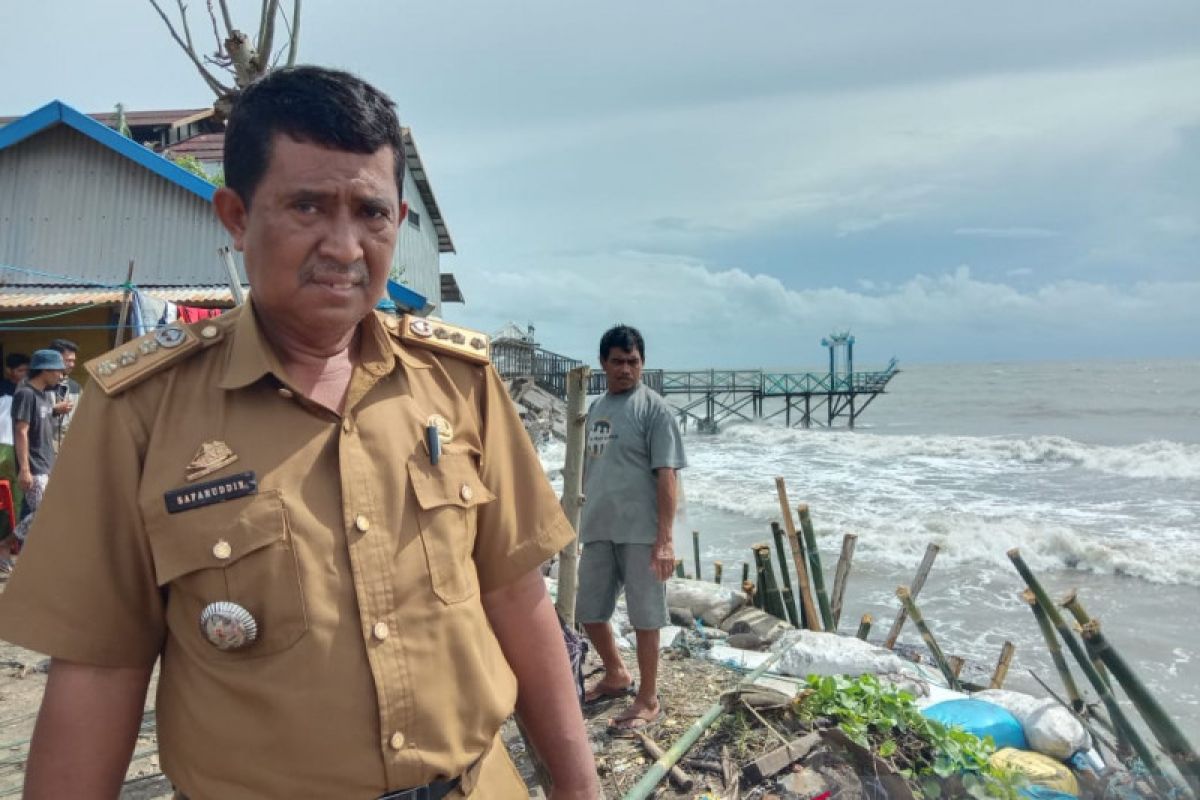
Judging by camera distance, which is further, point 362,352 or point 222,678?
point 362,352

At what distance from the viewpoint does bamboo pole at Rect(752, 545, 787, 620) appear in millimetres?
7324

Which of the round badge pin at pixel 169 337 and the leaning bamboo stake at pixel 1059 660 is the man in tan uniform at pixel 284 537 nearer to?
the round badge pin at pixel 169 337

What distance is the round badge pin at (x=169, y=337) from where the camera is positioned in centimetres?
124

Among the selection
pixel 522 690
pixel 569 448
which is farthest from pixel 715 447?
pixel 522 690

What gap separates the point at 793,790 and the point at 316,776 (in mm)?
2879

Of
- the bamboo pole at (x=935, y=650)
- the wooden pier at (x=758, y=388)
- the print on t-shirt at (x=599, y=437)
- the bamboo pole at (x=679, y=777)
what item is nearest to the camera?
the bamboo pole at (x=679, y=777)

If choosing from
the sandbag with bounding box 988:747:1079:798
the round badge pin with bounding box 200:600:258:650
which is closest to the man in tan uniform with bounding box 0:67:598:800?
the round badge pin with bounding box 200:600:258:650

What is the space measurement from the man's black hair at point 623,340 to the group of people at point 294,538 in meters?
3.18

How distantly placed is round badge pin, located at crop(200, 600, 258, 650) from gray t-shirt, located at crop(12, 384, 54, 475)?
6413 millimetres

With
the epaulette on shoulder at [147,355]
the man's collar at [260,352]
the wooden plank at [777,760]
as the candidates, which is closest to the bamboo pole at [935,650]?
the wooden plank at [777,760]

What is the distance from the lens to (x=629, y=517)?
4.44 meters

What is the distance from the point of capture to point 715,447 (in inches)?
1204

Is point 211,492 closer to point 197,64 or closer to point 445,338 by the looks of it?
point 445,338

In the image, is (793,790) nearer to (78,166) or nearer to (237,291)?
(237,291)
